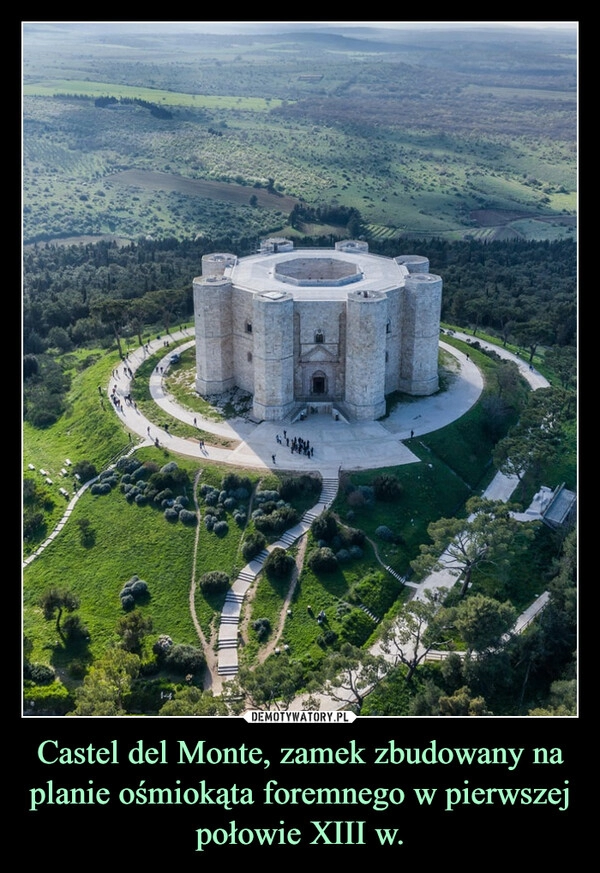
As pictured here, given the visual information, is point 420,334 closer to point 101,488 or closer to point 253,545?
point 253,545

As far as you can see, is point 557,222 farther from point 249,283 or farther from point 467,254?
point 249,283

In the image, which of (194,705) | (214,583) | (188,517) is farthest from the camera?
(188,517)

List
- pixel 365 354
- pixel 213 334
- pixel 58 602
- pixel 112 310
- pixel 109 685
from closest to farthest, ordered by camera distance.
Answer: pixel 109 685 → pixel 58 602 → pixel 365 354 → pixel 213 334 → pixel 112 310

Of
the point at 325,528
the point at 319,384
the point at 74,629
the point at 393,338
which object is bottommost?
the point at 74,629

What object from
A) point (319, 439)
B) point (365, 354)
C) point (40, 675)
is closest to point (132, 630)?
point (40, 675)

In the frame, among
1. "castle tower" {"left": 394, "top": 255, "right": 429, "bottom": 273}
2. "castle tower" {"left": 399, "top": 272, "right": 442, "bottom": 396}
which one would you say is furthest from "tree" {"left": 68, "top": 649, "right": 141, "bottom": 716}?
"castle tower" {"left": 394, "top": 255, "right": 429, "bottom": 273}

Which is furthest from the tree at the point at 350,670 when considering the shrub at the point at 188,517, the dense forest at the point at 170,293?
the dense forest at the point at 170,293
